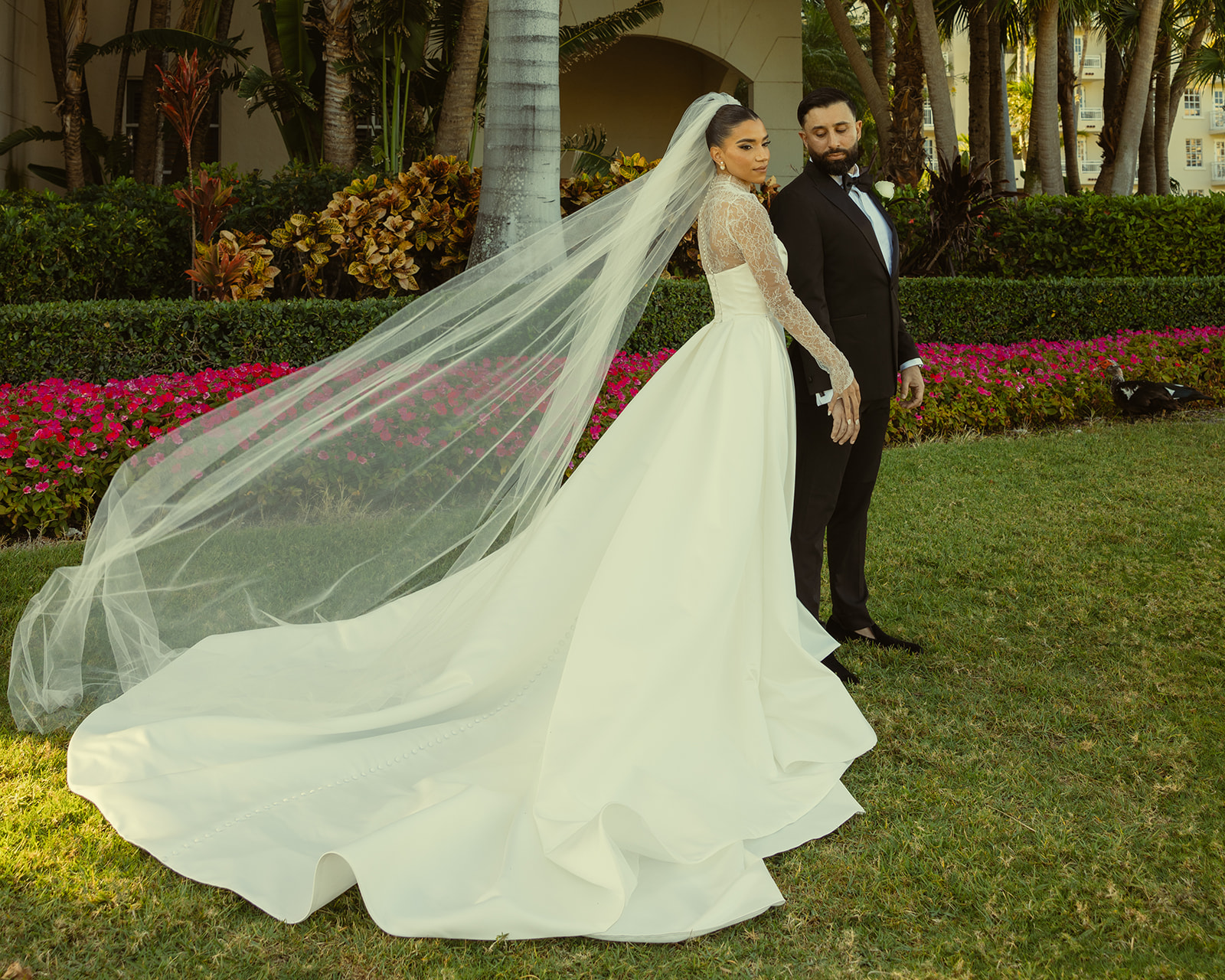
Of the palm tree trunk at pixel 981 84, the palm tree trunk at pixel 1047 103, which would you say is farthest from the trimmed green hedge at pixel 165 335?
the palm tree trunk at pixel 981 84

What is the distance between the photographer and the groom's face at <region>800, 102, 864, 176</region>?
12.0 ft

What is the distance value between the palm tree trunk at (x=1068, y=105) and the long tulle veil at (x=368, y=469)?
17.0m

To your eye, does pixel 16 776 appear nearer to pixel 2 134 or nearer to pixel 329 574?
pixel 329 574

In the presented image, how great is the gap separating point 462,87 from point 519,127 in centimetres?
309

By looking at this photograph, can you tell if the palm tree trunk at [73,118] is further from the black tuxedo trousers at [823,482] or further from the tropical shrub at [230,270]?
the black tuxedo trousers at [823,482]

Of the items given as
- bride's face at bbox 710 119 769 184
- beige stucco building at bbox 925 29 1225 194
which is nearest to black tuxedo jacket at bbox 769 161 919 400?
bride's face at bbox 710 119 769 184

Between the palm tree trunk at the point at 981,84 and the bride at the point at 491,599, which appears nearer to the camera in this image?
the bride at the point at 491,599

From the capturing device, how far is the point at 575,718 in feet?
9.41

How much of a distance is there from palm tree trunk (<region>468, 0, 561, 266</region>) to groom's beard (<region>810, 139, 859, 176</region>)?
280 cm

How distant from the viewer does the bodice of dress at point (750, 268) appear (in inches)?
134

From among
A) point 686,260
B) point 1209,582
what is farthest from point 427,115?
point 1209,582

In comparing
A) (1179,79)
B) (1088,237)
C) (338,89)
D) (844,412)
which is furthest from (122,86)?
(1179,79)

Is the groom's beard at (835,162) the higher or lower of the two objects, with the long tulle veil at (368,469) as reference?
higher

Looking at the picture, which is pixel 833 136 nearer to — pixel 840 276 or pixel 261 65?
pixel 840 276
